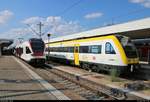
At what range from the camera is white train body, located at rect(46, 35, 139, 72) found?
60.2ft

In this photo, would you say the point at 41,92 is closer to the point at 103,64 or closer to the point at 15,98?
the point at 15,98

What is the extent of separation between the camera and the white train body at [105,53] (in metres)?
18.4

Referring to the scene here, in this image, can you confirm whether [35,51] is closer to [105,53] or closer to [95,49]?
[95,49]

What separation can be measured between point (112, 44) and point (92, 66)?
4579 millimetres

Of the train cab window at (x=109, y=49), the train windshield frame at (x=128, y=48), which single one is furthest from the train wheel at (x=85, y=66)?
the train windshield frame at (x=128, y=48)

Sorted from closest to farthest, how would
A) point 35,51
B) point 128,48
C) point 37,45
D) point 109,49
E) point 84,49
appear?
1. point 128,48
2. point 109,49
3. point 84,49
4. point 35,51
5. point 37,45

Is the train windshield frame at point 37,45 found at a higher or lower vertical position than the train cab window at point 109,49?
higher

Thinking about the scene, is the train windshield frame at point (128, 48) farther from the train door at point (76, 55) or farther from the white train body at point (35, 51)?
the white train body at point (35, 51)

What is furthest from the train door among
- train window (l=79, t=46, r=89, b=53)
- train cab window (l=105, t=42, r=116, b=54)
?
train cab window (l=105, t=42, r=116, b=54)

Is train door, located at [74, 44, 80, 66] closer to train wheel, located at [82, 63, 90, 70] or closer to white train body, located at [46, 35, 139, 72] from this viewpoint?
white train body, located at [46, 35, 139, 72]

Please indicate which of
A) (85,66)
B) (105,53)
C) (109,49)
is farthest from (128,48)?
(85,66)

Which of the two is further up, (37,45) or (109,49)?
(37,45)

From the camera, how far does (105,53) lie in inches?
797

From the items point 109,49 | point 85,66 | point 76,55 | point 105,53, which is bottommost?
point 85,66
